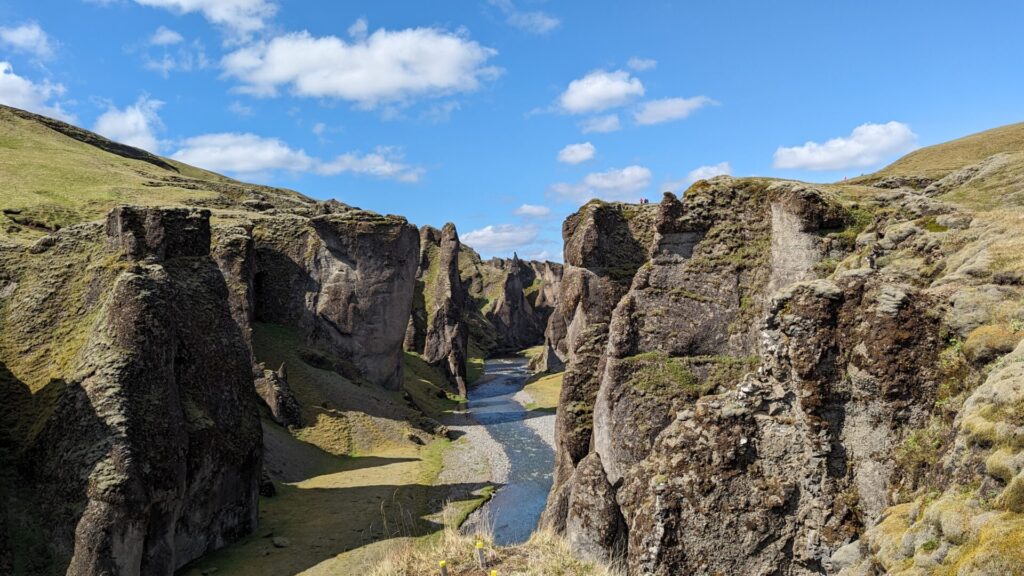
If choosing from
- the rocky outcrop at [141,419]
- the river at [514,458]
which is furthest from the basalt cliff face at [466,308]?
the rocky outcrop at [141,419]

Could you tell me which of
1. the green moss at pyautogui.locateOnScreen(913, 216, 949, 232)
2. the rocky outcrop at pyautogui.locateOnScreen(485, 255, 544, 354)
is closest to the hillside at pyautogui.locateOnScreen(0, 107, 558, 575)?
the green moss at pyautogui.locateOnScreen(913, 216, 949, 232)

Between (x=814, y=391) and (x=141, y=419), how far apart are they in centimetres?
2463

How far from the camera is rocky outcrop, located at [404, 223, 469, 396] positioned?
337ft

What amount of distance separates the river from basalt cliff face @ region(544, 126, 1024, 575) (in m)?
5.79

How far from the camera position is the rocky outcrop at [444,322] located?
4043 inches

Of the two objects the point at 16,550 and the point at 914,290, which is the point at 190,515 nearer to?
the point at 16,550

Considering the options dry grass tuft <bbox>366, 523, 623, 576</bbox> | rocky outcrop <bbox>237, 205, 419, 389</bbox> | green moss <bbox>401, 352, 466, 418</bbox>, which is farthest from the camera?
green moss <bbox>401, 352, 466, 418</bbox>

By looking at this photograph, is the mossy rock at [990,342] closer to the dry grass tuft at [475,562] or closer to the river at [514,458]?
the dry grass tuft at [475,562]

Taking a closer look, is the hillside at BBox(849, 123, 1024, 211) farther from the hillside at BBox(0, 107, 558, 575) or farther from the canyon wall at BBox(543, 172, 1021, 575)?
the hillside at BBox(0, 107, 558, 575)

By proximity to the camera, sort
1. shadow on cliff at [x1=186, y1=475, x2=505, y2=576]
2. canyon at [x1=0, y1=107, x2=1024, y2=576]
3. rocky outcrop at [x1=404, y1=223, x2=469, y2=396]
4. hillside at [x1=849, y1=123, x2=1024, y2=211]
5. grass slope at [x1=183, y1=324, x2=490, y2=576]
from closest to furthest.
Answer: canyon at [x1=0, y1=107, x2=1024, y2=576], hillside at [x1=849, y1=123, x2=1024, y2=211], shadow on cliff at [x1=186, y1=475, x2=505, y2=576], grass slope at [x1=183, y1=324, x2=490, y2=576], rocky outcrop at [x1=404, y1=223, x2=469, y2=396]

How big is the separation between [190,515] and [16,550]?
830 centimetres

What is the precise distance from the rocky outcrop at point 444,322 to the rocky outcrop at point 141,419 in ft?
215

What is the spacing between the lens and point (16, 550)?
21031 mm

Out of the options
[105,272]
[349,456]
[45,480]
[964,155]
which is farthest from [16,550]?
[964,155]
